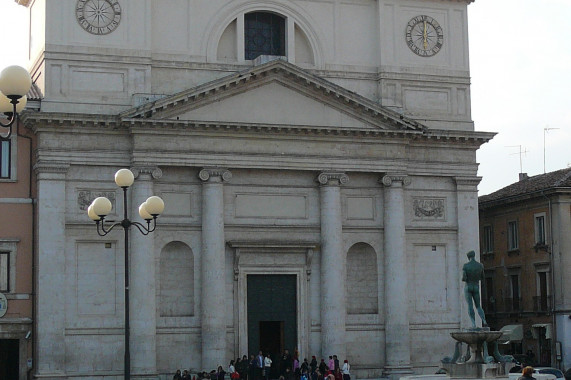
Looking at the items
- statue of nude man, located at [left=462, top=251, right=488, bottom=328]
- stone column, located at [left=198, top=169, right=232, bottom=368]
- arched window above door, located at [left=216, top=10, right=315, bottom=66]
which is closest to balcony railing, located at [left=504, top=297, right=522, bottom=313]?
arched window above door, located at [left=216, top=10, right=315, bottom=66]

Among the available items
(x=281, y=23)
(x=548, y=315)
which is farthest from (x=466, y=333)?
(x=548, y=315)

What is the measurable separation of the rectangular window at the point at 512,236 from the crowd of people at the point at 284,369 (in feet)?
57.5

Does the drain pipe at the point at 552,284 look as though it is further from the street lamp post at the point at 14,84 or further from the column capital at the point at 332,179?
the street lamp post at the point at 14,84

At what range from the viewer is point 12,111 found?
1830cm

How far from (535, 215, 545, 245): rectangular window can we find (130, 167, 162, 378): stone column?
2148 centimetres

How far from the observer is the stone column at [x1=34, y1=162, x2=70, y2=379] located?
40.9 meters

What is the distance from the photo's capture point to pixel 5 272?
1656 inches

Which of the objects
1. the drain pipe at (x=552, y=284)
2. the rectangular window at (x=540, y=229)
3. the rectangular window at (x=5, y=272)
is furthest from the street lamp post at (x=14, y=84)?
the rectangular window at (x=540, y=229)

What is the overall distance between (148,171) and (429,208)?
12.0 metres

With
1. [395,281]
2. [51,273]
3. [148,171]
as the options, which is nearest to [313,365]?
[395,281]

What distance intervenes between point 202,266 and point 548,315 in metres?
19.5

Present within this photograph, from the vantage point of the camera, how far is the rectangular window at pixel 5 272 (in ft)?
137

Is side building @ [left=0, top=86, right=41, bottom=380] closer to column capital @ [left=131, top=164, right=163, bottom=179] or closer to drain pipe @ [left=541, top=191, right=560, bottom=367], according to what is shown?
column capital @ [left=131, top=164, right=163, bottom=179]

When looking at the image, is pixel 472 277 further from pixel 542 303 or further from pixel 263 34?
pixel 542 303
